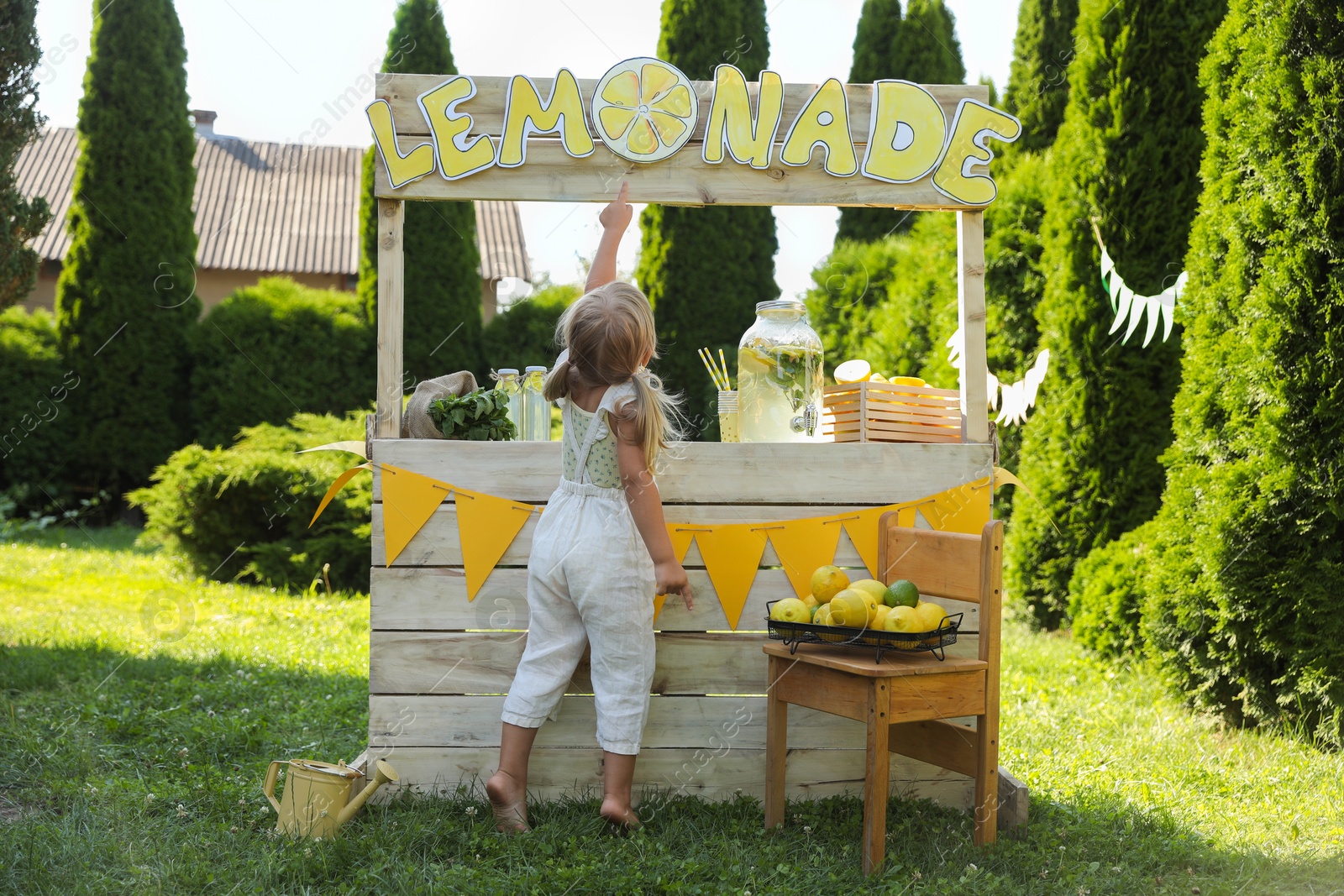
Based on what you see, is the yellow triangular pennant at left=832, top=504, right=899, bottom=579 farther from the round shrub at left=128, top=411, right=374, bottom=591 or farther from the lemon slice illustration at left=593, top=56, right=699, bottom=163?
the round shrub at left=128, top=411, right=374, bottom=591

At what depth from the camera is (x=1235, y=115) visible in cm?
411

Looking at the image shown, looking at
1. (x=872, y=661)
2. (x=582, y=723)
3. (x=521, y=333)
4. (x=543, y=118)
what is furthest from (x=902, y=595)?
(x=521, y=333)

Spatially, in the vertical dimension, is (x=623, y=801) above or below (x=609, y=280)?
below

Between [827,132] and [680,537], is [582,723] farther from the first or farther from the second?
[827,132]

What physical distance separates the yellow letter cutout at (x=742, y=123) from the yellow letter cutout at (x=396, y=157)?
82 cm

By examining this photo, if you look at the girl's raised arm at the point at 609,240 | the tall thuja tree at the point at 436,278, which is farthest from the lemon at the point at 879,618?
the tall thuja tree at the point at 436,278

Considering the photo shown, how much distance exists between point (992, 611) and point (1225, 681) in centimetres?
201

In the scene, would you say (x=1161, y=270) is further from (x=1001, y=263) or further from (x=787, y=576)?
(x=787, y=576)

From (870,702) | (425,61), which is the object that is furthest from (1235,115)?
(425,61)

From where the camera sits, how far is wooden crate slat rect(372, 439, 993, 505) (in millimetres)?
2969

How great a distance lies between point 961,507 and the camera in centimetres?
308

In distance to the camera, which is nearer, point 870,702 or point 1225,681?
point 870,702

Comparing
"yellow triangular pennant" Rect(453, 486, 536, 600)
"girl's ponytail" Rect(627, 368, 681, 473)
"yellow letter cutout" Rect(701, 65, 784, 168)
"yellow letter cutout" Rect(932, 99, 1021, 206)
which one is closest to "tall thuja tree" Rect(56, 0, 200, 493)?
"yellow triangular pennant" Rect(453, 486, 536, 600)

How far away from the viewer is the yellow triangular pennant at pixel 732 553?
9.85 feet
